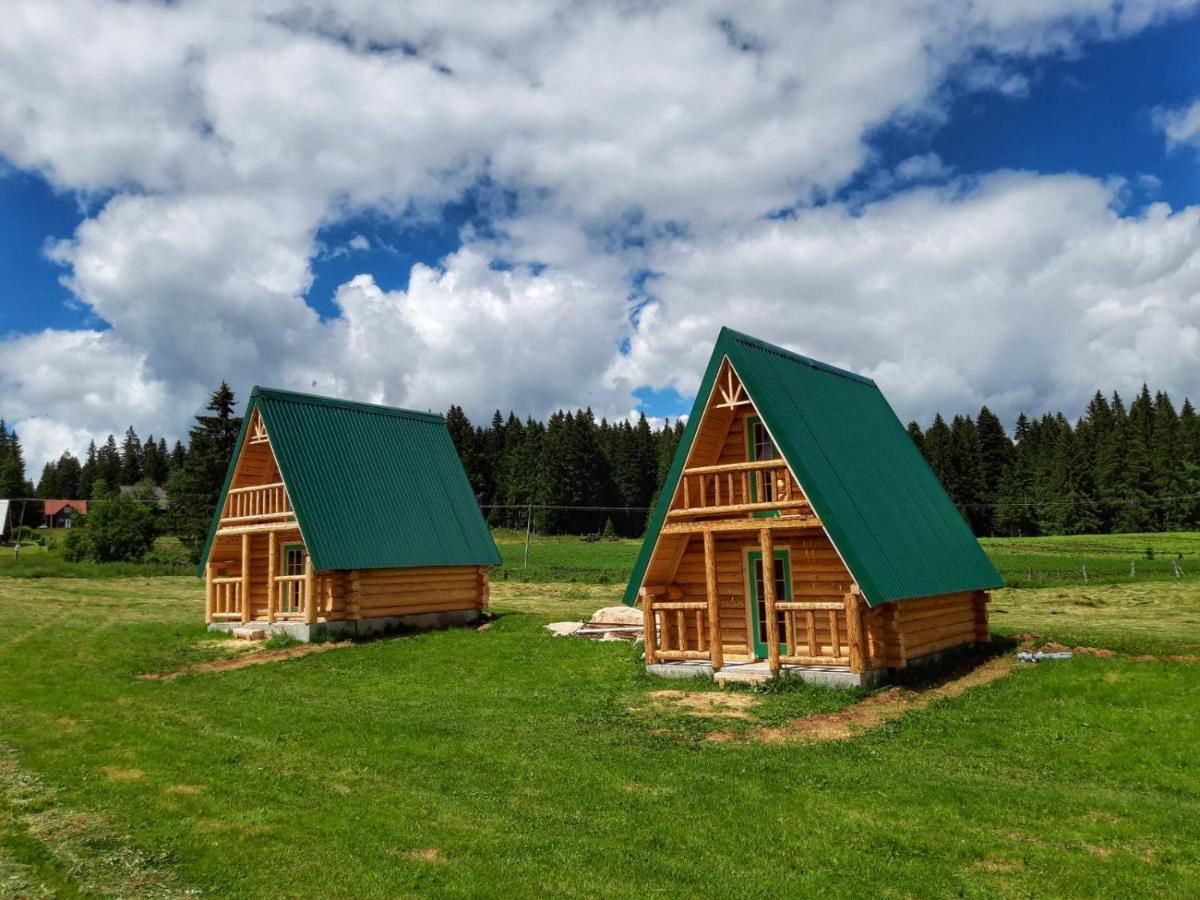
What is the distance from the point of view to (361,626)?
25547 mm

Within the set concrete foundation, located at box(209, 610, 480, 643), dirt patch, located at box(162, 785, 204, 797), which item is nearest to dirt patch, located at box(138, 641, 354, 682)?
concrete foundation, located at box(209, 610, 480, 643)

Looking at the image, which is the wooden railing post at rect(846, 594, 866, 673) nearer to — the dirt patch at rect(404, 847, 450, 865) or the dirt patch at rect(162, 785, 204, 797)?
the dirt patch at rect(404, 847, 450, 865)

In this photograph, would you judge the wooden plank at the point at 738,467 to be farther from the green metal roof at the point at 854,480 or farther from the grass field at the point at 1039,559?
the grass field at the point at 1039,559

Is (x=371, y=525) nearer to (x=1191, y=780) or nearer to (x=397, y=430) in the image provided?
(x=397, y=430)

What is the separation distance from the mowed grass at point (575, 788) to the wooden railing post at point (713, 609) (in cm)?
144

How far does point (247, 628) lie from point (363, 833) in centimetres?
1975

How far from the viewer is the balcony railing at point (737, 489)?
17344 millimetres

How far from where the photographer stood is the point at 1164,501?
9038 centimetres

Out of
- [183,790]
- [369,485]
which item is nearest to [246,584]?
[369,485]

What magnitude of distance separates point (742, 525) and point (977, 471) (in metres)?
101

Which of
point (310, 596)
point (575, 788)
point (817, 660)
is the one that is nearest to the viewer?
point (575, 788)

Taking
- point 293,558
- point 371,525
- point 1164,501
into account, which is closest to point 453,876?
point 371,525

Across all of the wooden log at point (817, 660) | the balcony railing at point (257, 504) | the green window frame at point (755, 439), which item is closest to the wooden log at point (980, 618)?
the wooden log at point (817, 660)

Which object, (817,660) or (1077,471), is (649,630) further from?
(1077,471)
